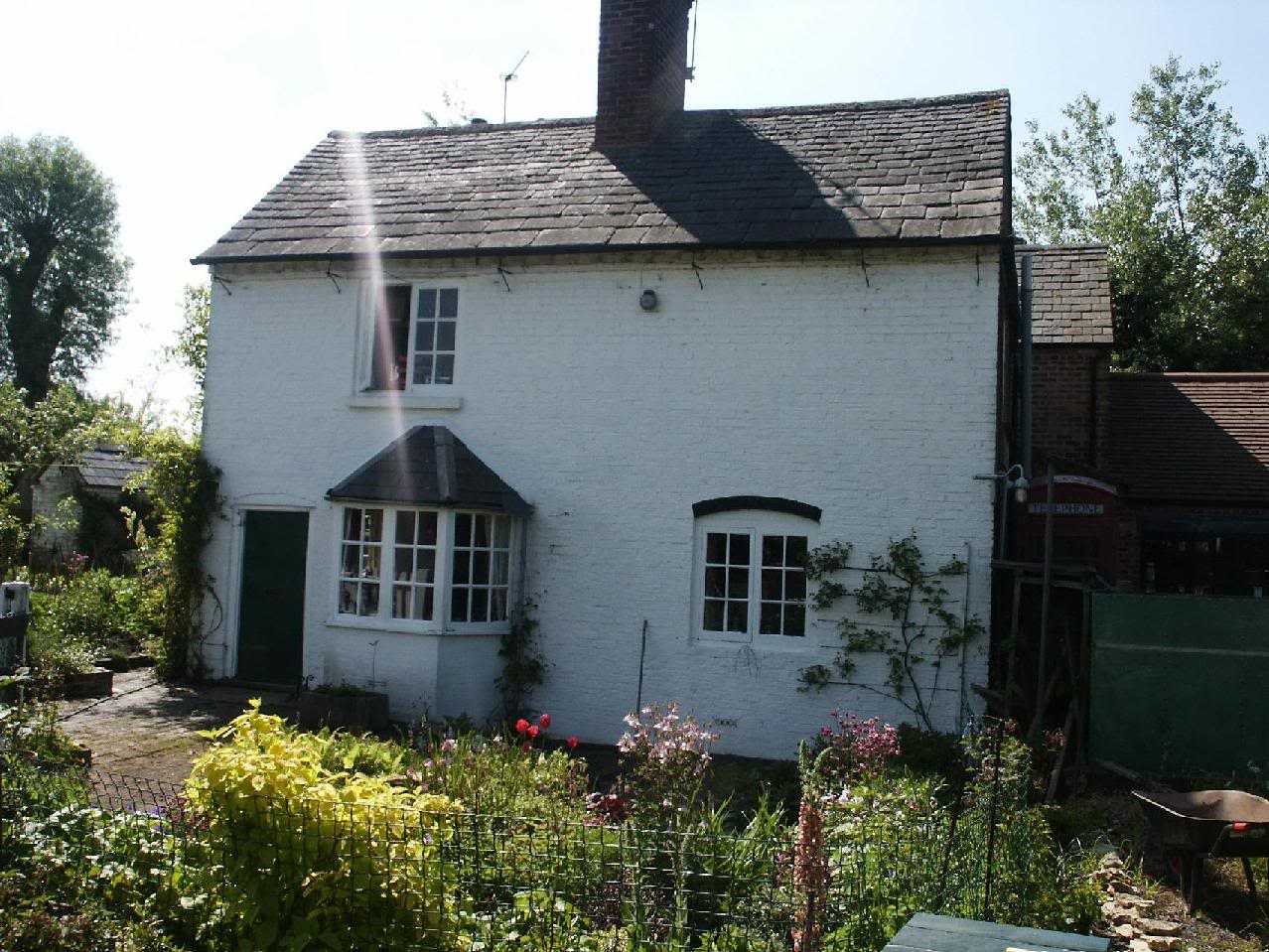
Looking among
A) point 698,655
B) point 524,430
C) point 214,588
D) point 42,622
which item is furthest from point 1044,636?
point 42,622

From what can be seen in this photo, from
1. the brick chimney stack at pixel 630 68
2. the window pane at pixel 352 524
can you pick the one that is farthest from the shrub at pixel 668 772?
the brick chimney stack at pixel 630 68

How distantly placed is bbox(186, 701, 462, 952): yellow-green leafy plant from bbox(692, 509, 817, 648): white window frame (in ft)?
23.7

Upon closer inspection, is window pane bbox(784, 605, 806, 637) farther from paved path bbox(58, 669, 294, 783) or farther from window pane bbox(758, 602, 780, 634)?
paved path bbox(58, 669, 294, 783)

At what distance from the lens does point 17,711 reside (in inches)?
287

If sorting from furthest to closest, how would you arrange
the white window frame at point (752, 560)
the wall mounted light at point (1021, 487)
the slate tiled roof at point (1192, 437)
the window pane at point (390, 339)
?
the slate tiled roof at point (1192, 437), the window pane at point (390, 339), the white window frame at point (752, 560), the wall mounted light at point (1021, 487)

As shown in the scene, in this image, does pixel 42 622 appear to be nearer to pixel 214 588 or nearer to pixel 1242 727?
pixel 214 588

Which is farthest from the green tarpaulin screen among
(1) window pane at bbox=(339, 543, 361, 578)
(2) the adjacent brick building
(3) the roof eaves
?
(1) window pane at bbox=(339, 543, 361, 578)

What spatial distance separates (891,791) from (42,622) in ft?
35.9

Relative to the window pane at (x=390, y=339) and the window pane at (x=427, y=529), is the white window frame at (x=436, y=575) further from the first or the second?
the window pane at (x=390, y=339)

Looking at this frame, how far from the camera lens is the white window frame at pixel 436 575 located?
39.5ft

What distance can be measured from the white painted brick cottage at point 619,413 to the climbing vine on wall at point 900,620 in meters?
0.16

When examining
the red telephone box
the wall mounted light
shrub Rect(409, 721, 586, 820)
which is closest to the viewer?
shrub Rect(409, 721, 586, 820)

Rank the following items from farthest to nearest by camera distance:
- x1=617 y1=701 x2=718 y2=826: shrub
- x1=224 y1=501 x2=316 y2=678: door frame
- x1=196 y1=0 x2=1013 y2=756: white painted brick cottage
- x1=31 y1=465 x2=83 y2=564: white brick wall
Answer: x1=31 y1=465 x2=83 y2=564: white brick wall → x1=224 y1=501 x2=316 y2=678: door frame → x1=196 y1=0 x2=1013 y2=756: white painted brick cottage → x1=617 y1=701 x2=718 y2=826: shrub

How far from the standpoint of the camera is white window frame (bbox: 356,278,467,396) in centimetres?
1327
